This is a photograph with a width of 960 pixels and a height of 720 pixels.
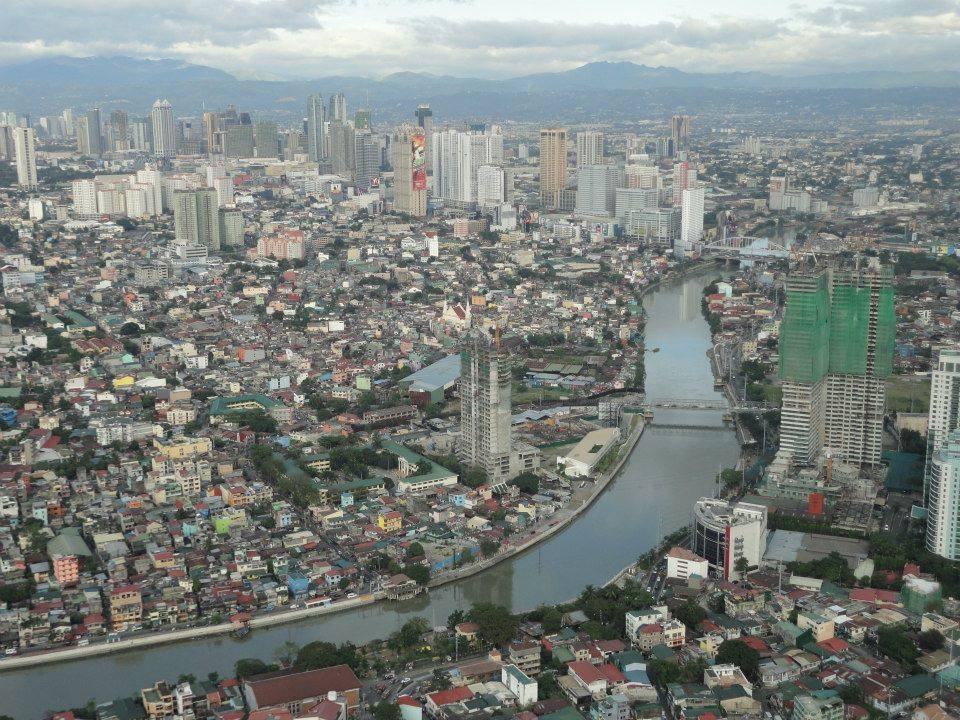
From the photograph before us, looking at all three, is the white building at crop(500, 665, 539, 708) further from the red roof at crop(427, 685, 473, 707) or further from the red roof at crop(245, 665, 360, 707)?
the red roof at crop(245, 665, 360, 707)

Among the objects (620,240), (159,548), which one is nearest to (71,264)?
(620,240)

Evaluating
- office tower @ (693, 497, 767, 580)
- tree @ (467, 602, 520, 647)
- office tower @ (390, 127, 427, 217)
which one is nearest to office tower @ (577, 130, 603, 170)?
office tower @ (390, 127, 427, 217)

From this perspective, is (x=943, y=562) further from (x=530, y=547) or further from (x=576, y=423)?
(x=576, y=423)

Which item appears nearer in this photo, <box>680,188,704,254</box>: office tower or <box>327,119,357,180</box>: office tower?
<box>680,188,704,254</box>: office tower

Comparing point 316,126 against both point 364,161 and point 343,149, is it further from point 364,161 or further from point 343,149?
point 364,161

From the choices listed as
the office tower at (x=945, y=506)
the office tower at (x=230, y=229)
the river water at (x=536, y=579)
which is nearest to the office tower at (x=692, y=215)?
the office tower at (x=230, y=229)

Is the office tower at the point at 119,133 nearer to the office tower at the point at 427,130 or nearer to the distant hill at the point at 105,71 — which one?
the office tower at the point at 427,130
